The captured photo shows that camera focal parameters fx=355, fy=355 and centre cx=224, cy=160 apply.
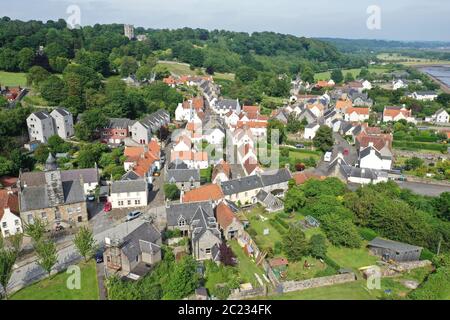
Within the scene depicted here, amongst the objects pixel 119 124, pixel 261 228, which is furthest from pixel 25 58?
pixel 261 228

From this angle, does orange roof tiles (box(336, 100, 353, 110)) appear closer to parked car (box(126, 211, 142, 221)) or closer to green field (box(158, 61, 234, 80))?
green field (box(158, 61, 234, 80))

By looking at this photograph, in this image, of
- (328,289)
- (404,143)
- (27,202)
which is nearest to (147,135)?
(27,202)

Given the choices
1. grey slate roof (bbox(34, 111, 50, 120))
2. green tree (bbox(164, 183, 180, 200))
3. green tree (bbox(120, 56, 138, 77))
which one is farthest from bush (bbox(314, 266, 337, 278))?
green tree (bbox(120, 56, 138, 77))

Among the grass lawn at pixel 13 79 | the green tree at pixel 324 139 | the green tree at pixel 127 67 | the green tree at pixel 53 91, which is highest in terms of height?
the green tree at pixel 127 67

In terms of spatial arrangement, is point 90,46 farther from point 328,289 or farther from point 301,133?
point 328,289

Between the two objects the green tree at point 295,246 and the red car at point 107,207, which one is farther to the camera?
the red car at point 107,207

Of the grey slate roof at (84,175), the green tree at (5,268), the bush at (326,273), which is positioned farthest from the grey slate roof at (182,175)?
the green tree at (5,268)

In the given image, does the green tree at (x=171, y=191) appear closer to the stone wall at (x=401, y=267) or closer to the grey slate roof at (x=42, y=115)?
the stone wall at (x=401, y=267)
